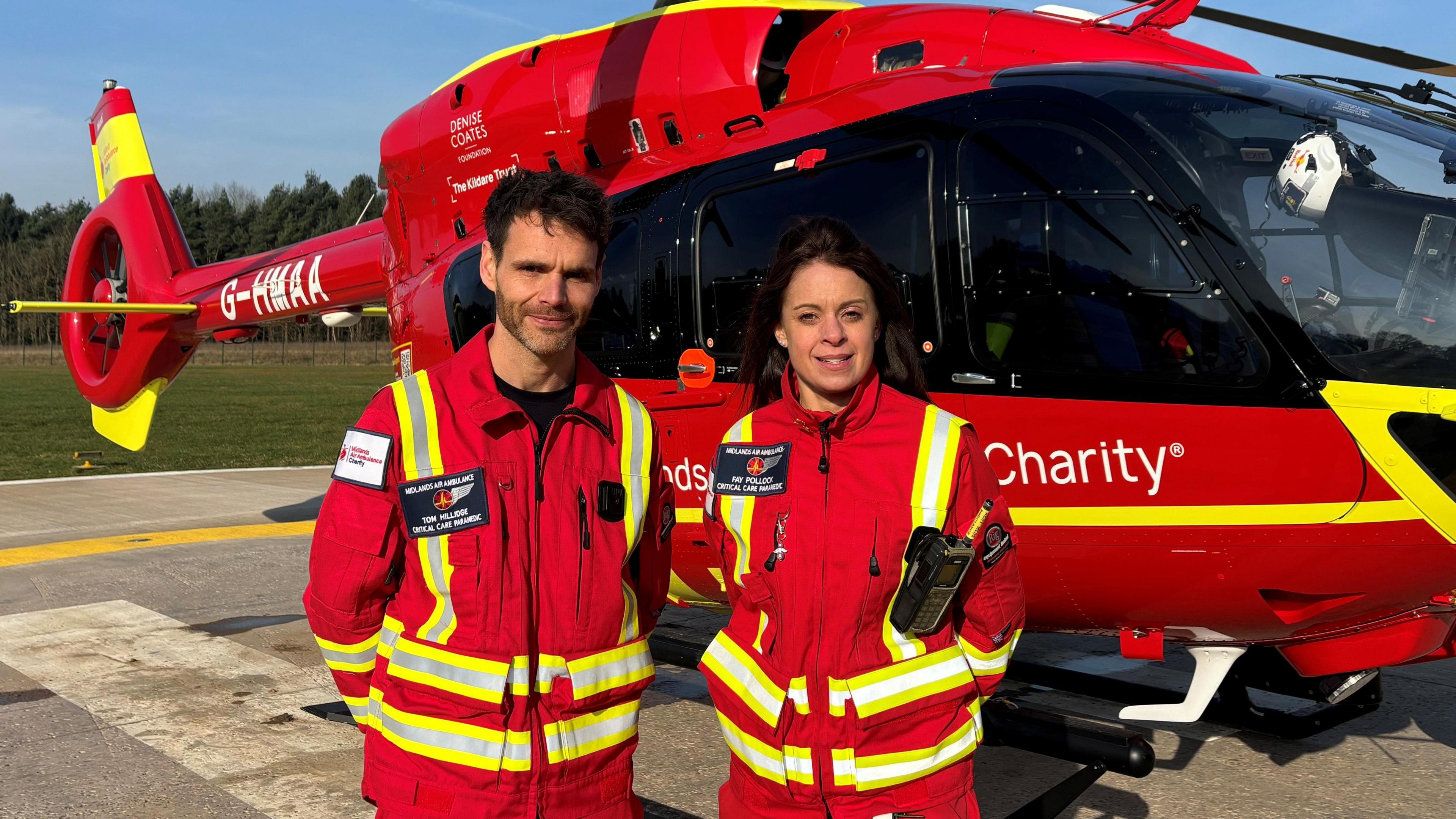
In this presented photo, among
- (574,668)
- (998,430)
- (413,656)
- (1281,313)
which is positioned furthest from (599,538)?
(1281,313)

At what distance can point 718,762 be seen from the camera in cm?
483

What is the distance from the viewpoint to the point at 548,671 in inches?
85.6

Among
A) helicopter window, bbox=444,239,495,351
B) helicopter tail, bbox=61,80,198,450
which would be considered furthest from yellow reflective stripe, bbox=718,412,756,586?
helicopter tail, bbox=61,80,198,450

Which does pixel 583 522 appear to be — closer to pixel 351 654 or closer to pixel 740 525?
pixel 740 525

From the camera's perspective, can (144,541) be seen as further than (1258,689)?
Yes

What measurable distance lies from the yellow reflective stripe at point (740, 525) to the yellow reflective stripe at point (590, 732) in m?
0.34

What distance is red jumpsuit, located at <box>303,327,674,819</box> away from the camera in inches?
83.9

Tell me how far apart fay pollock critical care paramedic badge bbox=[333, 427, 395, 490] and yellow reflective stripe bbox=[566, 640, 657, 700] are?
1.65 ft

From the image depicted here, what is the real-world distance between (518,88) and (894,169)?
2.96 m

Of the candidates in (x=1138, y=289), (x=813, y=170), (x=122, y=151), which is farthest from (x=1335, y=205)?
(x=122, y=151)

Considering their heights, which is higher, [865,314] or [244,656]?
[865,314]

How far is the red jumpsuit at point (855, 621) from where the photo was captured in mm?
2225

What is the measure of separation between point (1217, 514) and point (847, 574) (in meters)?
1.62

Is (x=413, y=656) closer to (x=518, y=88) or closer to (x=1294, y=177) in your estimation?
(x=1294, y=177)
